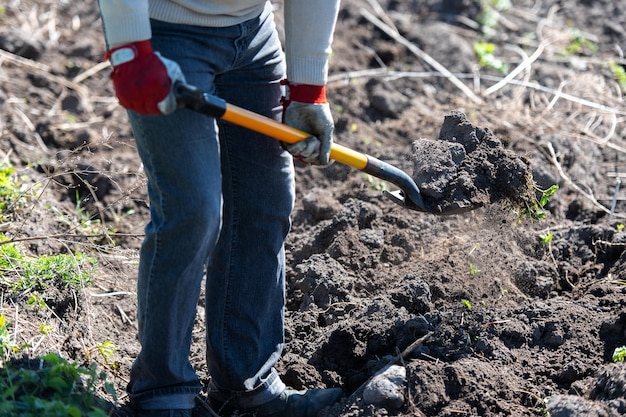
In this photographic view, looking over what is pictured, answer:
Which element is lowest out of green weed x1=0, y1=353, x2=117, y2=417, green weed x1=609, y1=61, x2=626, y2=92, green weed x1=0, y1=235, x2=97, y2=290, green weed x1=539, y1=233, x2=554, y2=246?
green weed x1=539, y1=233, x2=554, y2=246

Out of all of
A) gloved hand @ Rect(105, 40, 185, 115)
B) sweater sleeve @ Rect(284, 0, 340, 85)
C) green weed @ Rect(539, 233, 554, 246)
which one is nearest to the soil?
green weed @ Rect(539, 233, 554, 246)

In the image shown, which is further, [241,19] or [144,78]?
[241,19]

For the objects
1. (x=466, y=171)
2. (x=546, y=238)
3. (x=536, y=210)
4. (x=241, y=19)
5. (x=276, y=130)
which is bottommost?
(x=546, y=238)

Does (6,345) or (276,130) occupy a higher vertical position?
(276,130)

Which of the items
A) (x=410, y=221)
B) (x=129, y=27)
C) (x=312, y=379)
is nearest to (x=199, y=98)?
(x=129, y=27)

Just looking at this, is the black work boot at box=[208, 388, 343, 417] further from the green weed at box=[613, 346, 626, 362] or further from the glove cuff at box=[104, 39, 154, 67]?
the glove cuff at box=[104, 39, 154, 67]

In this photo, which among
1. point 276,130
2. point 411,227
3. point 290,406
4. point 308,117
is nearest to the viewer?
point 276,130

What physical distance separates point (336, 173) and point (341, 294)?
51.3 inches

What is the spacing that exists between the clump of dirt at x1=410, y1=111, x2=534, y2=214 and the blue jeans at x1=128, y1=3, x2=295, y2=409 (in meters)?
0.68

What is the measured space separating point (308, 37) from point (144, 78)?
64cm

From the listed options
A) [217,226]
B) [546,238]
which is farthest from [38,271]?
[546,238]

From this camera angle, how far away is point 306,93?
2.82 meters

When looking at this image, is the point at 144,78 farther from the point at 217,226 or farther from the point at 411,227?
the point at 411,227

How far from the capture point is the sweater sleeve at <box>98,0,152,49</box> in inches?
93.4
